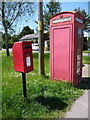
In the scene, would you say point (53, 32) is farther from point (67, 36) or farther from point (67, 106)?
point (67, 106)

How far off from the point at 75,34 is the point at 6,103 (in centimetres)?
282

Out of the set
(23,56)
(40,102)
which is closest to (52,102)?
(40,102)

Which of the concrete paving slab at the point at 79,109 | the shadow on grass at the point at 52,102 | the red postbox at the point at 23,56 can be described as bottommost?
the concrete paving slab at the point at 79,109

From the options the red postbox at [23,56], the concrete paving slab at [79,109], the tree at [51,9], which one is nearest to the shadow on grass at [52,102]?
the concrete paving slab at [79,109]

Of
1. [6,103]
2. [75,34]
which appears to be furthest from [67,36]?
[6,103]

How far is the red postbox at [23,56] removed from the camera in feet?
8.80

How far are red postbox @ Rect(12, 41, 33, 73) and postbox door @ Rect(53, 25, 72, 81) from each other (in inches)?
61.1

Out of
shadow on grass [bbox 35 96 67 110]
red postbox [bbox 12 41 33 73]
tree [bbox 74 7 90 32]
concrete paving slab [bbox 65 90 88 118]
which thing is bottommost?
concrete paving slab [bbox 65 90 88 118]

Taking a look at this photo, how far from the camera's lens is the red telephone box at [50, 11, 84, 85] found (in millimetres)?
3803

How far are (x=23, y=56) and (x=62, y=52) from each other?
1.77 m

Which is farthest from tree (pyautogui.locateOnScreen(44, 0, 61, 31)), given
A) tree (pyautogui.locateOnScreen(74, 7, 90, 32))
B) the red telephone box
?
the red telephone box

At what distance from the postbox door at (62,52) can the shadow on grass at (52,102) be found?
1.25 m

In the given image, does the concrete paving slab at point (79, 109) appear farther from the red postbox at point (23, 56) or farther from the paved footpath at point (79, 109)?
the red postbox at point (23, 56)

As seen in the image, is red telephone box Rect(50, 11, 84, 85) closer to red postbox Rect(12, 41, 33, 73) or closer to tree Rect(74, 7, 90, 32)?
red postbox Rect(12, 41, 33, 73)
